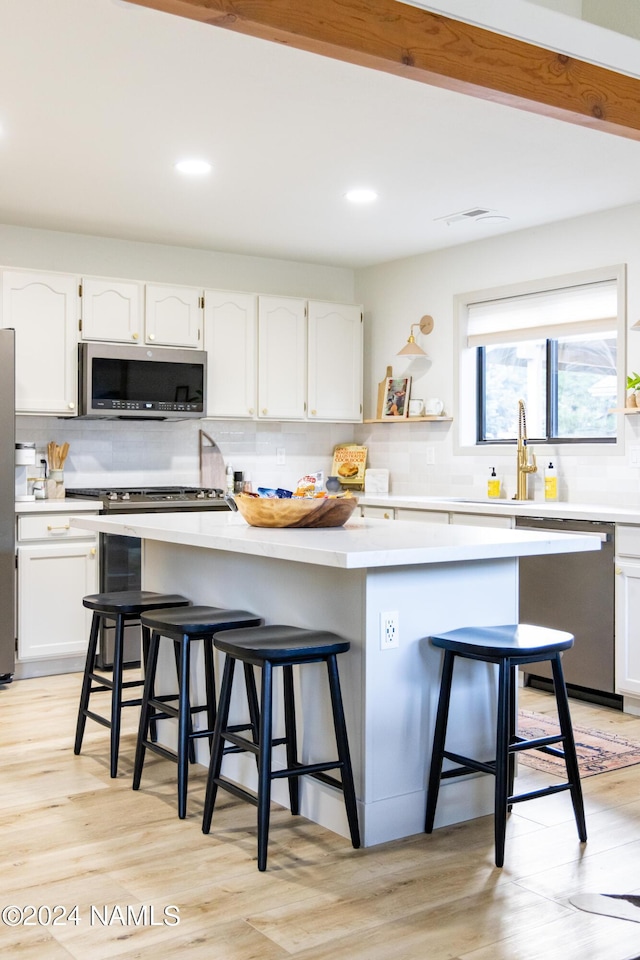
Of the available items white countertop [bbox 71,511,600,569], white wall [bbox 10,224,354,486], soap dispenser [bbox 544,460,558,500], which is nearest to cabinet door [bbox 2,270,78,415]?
white wall [bbox 10,224,354,486]

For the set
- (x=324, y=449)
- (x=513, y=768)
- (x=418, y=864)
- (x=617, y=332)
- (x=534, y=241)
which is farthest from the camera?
(x=324, y=449)

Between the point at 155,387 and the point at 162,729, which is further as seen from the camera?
the point at 155,387

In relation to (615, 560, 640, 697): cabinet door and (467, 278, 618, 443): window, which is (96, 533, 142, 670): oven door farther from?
(615, 560, 640, 697): cabinet door

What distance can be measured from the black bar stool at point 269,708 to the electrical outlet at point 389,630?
0.11 meters

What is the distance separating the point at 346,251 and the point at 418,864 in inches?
170

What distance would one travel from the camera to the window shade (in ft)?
16.9

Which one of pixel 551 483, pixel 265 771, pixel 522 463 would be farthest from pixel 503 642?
pixel 522 463

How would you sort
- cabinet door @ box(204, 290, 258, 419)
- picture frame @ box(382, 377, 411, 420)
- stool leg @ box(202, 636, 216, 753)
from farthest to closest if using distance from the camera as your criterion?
1. picture frame @ box(382, 377, 411, 420)
2. cabinet door @ box(204, 290, 258, 419)
3. stool leg @ box(202, 636, 216, 753)

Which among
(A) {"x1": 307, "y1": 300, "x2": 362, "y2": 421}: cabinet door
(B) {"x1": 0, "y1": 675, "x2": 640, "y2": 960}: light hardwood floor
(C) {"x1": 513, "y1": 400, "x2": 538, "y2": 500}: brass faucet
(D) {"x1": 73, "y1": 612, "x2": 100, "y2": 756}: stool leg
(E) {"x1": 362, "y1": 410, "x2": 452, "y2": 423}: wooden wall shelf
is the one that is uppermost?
(A) {"x1": 307, "y1": 300, "x2": 362, "y2": 421}: cabinet door

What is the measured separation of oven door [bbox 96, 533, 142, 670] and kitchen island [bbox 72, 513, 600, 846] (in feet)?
6.35

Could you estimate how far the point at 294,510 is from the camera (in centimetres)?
339

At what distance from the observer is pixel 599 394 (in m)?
5.28

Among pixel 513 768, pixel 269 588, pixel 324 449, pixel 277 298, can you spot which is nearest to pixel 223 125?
pixel 269 588

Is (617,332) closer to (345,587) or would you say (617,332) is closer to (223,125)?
(223,125)
